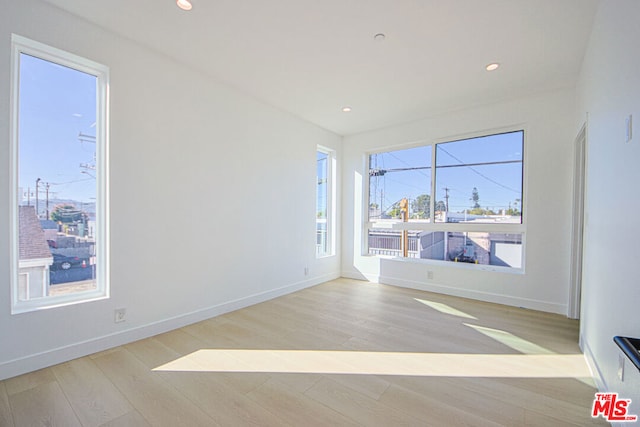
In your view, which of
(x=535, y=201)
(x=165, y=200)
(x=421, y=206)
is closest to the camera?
(x=165, y=200)

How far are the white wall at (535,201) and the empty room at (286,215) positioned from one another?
25 millimetres

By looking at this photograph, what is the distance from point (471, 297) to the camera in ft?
13.6

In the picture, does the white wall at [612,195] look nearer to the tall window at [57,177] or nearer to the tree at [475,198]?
the tree at [475,198]

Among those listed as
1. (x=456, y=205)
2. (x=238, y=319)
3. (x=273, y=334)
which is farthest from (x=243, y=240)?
Answer: (x=456, y=205)

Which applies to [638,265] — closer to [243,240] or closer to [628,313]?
[628,313]

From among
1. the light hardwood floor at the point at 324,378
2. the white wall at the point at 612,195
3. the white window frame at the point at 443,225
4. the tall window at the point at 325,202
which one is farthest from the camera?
the tall window at the point at 325,202

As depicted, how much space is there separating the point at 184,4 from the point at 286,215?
2.81 m

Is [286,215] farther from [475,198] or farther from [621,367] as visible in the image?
[621,367]

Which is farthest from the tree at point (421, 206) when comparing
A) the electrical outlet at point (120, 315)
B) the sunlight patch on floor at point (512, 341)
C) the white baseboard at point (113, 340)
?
the electrical outlet at point (120, 315)

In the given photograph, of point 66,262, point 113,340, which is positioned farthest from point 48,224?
point 113,340

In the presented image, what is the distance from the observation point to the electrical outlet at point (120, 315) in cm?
257

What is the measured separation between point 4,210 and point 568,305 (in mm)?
5581

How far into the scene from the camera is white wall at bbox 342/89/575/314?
3516 mm

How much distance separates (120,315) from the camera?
259 cm
